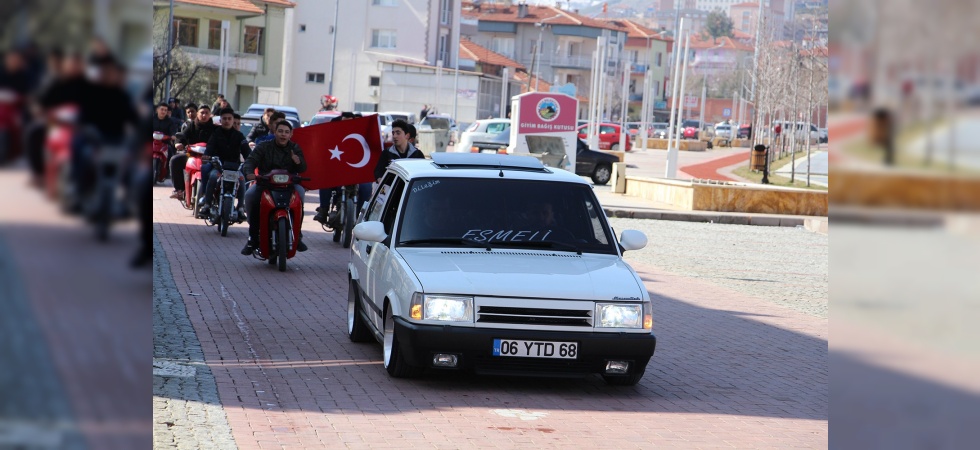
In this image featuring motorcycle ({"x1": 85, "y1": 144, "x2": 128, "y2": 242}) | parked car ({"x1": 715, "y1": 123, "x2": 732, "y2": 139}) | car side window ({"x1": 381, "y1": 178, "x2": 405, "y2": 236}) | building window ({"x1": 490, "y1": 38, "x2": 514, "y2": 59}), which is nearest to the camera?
motorcycle ({"x1": 85, "y1": 144, "x2": 128, "y2": 242})

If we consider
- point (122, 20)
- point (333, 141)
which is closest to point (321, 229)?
point (333, 141)

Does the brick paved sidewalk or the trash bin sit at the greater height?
the trash bin

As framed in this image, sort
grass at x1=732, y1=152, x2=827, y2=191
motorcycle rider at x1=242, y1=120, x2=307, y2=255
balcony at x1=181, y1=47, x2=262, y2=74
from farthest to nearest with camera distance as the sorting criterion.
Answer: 1. balcony at x1=181, y1=47, x2=262, y2=74
2. grass at x1=732, y1=152, x2=827, y2=191
3. motorcycle rider at x1=242, y1=120, x2=307, y2=255

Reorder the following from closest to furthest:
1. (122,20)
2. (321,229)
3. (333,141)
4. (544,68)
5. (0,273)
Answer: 1. (0,273)
2. (122,20)
3. (333,141)
4. (321,229)
5. (544,68)

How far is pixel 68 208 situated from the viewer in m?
1.52

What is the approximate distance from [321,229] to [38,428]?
1954cm

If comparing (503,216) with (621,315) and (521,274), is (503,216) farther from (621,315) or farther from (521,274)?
(621,315)

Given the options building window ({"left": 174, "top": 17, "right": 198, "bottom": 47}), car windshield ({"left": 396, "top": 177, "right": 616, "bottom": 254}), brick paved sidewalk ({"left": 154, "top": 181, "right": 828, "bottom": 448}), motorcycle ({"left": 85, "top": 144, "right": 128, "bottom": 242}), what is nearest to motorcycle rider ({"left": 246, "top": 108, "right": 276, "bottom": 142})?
building window ({"left": 174, "top": 17, "right": 198, "bottom": 47})

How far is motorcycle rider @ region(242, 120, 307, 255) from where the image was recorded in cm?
1477

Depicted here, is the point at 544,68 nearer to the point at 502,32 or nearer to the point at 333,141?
the point at 502,32

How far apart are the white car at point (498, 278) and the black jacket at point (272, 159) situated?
5.09 metres

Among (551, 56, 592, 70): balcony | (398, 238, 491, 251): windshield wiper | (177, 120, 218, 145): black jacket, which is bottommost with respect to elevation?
(398, 238, 491, 251): windshield wiper

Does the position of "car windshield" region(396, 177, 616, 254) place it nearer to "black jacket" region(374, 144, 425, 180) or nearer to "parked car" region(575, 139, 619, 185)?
Answer: "black jacket" region(374, 144, 425, 180)

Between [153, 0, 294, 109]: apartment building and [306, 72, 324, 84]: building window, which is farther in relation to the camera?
[306, 72, 324, 84]: building window
